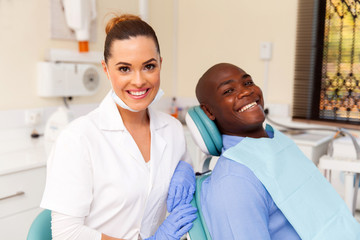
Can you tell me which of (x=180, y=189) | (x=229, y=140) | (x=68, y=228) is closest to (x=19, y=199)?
(x=68, y=228)

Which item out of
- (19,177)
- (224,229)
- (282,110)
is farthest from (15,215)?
(282,110)

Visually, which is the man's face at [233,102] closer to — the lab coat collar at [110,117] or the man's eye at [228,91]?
the man's eye at [228,91]

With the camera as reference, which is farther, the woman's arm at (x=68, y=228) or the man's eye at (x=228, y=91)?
the man's eye at (x=228, y=91)

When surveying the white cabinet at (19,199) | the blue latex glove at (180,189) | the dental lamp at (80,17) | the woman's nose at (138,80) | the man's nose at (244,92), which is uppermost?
the dental lamp at (80,17)

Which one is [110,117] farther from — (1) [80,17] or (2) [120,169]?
(1) [80,17]

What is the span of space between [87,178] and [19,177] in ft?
2.75

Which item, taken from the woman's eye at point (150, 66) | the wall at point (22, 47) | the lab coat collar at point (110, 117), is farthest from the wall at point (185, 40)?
the woman's eye at point (150, 66)

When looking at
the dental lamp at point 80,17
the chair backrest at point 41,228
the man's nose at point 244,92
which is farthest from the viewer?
the dental lamp at point 80,17

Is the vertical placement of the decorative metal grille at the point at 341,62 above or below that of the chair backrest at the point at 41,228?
above

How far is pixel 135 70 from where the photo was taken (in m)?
1.11

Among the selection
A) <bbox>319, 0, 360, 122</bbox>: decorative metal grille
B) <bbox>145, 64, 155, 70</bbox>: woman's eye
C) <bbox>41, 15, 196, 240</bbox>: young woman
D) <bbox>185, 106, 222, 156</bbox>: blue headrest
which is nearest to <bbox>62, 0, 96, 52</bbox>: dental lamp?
<bbox>41, 15, 196, 240</bbox>: young woman

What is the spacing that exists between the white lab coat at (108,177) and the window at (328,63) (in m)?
1.65

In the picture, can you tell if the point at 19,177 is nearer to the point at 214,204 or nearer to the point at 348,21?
the point at 214,204

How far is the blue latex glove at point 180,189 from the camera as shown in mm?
1100
